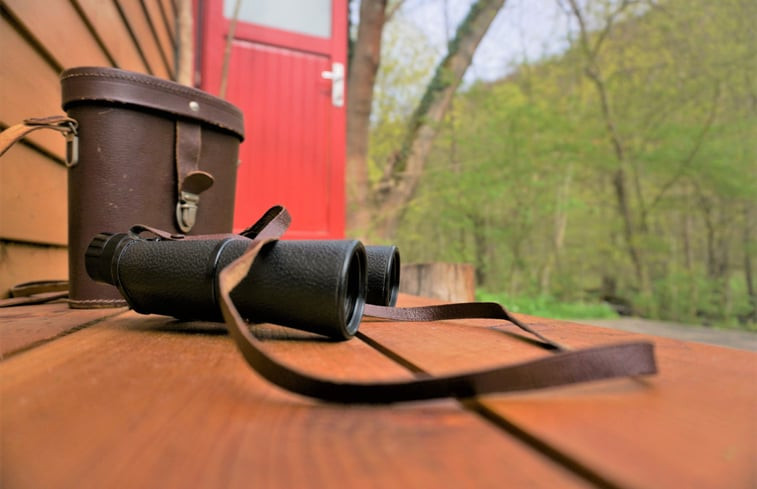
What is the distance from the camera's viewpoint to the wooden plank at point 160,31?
2.21 metres

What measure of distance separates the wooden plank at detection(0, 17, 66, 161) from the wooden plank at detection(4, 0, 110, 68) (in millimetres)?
35

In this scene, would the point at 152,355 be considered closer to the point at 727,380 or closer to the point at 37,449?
the point at 37,449

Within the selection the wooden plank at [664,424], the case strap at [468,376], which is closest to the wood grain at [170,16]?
the case strap at [468,376]

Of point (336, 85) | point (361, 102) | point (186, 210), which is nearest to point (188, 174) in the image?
point (186, 210)

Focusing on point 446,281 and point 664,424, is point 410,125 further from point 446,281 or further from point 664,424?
point 664,424

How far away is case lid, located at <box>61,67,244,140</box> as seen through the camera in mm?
1070

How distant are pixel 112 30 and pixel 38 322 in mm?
1333

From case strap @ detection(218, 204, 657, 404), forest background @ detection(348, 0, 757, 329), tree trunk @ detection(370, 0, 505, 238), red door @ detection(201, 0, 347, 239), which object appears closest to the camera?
case strap @ detection(218, 204, 657, 404)

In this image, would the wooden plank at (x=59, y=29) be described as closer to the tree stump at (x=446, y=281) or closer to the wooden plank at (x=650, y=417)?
the wooden plank at (x=650, y=417)

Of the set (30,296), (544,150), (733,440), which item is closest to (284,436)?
(733,440)

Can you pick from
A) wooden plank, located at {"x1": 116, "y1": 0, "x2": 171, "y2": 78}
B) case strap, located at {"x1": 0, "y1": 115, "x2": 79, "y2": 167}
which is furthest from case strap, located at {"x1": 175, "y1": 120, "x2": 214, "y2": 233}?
wooden plank, located at {"x1": 116, "y1": 0, "x2": 171, "y2": 78}

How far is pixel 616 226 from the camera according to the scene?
8766 millimetres

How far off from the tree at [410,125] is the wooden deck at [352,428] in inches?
166

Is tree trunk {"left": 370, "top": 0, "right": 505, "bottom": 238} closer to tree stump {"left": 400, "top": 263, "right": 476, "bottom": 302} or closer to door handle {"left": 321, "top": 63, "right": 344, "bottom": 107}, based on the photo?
door handle {"left": 321, "top": 63, "right": 344, "bottom": 107}
